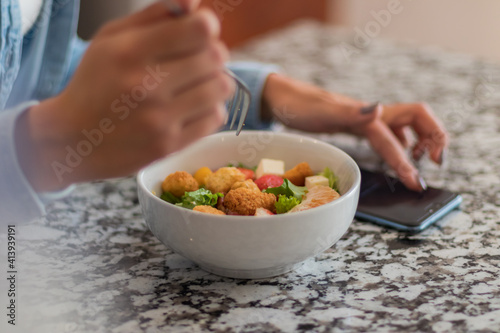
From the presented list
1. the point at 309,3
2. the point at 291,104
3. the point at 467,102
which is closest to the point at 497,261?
the point at 291,104

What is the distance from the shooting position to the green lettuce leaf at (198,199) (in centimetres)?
74

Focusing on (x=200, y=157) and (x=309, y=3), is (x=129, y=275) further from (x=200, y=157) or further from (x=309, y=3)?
(x=309, y=3)

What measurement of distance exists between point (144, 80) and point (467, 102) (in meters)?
1.13

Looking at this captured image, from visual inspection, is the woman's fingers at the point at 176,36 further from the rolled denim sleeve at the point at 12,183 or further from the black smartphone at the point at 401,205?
the black smartphone at the point at 401,205

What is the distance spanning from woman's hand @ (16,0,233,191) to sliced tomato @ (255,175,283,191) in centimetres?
25

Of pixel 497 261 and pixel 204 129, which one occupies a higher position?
pixel 204 129

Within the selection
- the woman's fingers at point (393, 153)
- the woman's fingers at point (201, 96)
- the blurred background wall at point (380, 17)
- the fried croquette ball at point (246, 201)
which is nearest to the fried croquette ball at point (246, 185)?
the fried croquette ball at point (246, 201)

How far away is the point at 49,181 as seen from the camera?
61 centimetres

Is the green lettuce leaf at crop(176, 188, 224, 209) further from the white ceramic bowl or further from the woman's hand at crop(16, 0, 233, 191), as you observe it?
the woman's hand at crop(16, 0, 233, 191)

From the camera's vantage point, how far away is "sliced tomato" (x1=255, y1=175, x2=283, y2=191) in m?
0.79

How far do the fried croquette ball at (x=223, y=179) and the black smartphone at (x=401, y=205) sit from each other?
0.77 feet

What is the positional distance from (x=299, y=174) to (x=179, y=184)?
188mm

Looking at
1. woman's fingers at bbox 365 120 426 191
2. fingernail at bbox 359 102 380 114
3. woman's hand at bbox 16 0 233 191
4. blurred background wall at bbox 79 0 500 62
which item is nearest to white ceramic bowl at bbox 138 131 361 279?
woman's hand at bbox 16 0 233 191

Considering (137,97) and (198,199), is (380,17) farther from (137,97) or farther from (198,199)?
(137,97)
